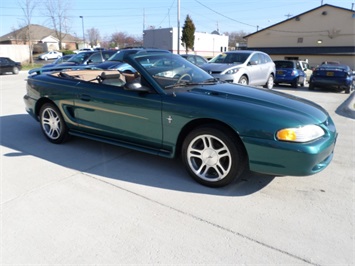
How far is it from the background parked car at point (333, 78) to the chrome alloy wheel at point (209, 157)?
39.3 ft

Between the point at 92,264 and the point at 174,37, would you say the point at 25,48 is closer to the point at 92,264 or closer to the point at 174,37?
the point at 174,37

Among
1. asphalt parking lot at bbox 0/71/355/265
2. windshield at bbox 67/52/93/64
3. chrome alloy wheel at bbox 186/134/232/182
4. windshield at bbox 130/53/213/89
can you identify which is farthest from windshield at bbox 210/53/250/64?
chrome alloy wheel at bbox 186/134/232/182

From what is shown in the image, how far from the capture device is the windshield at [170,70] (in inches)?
147

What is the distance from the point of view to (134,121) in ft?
12.2

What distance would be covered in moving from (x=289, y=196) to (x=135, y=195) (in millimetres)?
1664

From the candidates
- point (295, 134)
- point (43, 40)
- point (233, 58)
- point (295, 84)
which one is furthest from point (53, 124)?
point (43, 40)

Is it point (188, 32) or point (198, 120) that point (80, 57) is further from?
point (188, 32)

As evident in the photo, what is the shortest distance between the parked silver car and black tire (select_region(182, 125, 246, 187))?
5.89 m

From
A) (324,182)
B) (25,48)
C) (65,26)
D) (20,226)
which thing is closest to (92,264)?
(20,226)

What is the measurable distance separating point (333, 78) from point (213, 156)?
478 inches

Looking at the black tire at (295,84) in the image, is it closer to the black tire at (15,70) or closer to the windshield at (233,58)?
the windshield at (233,58)

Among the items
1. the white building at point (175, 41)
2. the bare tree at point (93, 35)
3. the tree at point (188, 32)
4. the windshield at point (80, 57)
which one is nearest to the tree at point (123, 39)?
the bare tree at point (93, 35)

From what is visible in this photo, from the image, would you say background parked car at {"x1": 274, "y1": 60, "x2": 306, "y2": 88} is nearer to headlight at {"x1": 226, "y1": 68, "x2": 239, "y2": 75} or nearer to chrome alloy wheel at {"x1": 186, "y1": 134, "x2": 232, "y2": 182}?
headlight at {"x1": 226, "y1": 68, "x2": 239, "y2": 75}

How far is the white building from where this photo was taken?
53.5 meters
